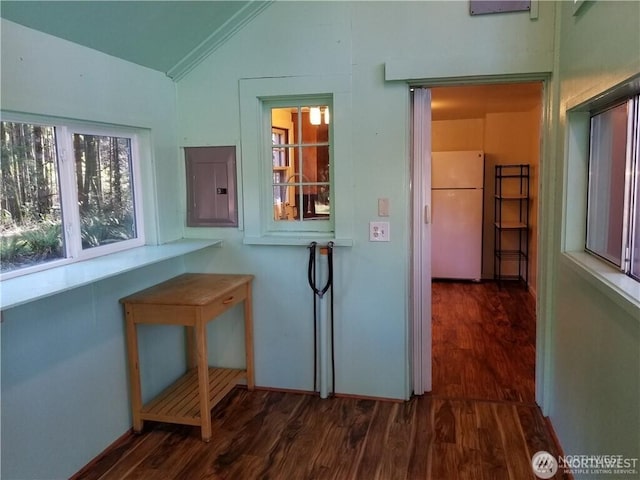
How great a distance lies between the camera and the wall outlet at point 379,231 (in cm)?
302

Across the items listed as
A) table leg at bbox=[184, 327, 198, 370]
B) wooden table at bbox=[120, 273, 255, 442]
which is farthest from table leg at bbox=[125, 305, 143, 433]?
table leg at bbox=[184, 327, 198, 370]

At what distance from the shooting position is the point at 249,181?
3195 millimetres

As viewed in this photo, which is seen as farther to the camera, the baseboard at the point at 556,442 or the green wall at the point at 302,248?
the baseboard at the point at 556,442

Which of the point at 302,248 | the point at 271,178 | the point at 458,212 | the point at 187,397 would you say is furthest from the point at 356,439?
the point at 458,212

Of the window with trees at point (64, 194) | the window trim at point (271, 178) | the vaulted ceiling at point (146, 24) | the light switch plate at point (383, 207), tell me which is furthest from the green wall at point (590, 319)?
the window with trees at point (64, 194)

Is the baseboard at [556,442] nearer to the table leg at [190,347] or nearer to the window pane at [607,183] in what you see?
the window pane at [607,183]

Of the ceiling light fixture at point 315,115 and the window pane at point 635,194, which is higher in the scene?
the ceiling light fixture at point 315,115

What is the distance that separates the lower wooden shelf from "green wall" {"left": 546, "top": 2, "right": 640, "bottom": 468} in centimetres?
187

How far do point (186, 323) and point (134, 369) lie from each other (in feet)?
1.39

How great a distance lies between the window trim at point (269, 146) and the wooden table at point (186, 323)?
0.39 m

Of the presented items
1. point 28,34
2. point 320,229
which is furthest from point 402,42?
→ point 28,34

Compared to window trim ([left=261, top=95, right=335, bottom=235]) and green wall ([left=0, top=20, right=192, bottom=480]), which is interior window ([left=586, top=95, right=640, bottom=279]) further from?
green wall ([left=0, top=20, right=192, bottom=480])

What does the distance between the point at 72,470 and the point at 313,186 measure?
2019 mm

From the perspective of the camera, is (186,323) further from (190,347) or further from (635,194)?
(635,194)
